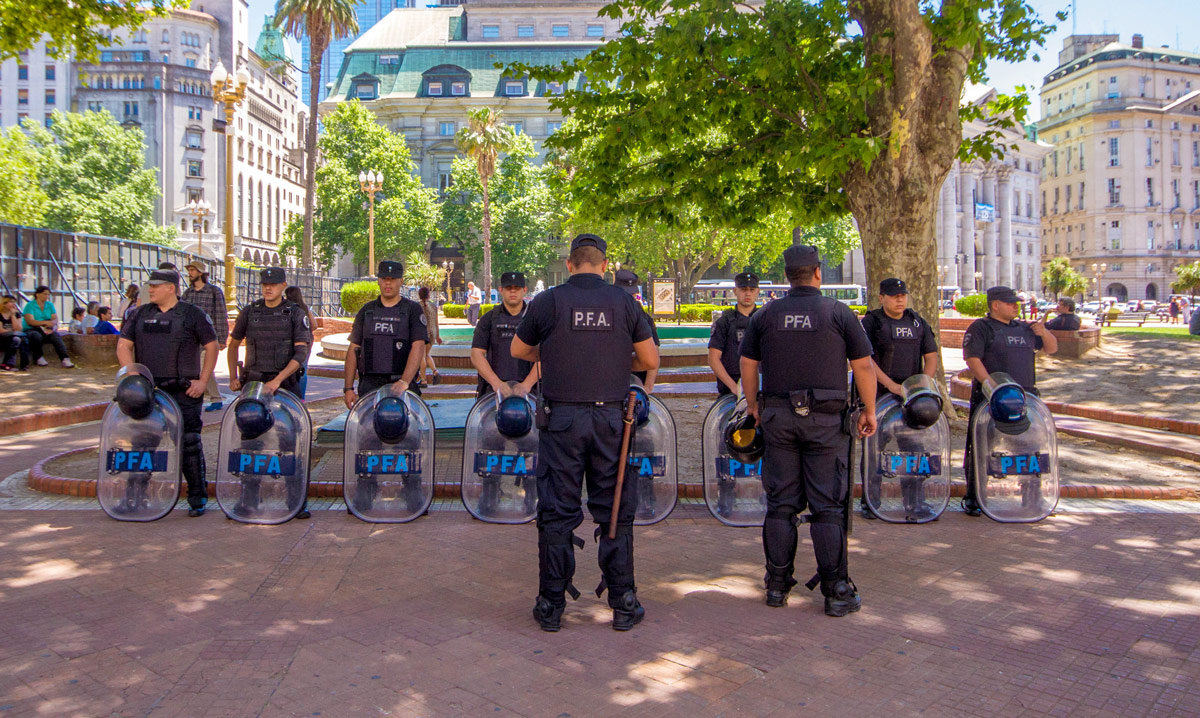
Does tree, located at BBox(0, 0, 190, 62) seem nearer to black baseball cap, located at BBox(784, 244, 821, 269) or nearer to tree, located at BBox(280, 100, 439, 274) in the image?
black baseball cap, located at BBox(784, 244, 821, 269)

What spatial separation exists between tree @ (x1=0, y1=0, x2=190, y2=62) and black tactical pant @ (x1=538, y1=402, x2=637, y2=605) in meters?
14.8

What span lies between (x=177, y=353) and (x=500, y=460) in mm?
2731

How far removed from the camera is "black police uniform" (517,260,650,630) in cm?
485

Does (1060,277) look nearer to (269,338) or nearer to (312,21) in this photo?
(312,21)

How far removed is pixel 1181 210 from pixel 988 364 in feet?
399

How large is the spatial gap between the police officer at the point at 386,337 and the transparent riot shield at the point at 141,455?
55.3 inches

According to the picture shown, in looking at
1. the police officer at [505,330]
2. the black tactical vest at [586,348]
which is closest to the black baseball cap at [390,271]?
the police officer at [505,330]

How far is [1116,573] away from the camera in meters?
5.82

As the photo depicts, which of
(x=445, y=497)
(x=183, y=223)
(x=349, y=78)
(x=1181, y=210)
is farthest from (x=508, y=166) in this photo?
(x=1181, y=210)

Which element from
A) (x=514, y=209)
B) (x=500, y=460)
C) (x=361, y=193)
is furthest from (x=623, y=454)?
(x=514, y=209)

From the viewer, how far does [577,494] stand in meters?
4.92


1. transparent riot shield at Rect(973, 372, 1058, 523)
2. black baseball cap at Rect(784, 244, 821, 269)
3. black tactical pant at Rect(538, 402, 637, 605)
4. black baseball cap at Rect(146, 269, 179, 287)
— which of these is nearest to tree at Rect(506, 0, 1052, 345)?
transparent riot shield at Rect(973, 372, 1058, 523)

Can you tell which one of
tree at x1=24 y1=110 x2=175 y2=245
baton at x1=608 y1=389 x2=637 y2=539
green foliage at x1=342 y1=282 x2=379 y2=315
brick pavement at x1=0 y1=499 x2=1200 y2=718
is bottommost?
brick pavement at x1=0 y1=499 x2=1200 y2=718

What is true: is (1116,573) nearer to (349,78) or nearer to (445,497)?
(445,497)
